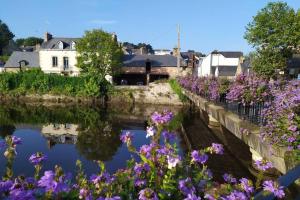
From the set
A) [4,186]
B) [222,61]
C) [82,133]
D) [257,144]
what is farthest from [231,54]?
[4,186]

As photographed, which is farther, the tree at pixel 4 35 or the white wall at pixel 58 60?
the tree at pixel 4 35

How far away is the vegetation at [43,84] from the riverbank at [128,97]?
0.50m

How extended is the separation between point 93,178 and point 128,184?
32 centimetres

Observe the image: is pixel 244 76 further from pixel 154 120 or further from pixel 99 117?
pixel 99 117

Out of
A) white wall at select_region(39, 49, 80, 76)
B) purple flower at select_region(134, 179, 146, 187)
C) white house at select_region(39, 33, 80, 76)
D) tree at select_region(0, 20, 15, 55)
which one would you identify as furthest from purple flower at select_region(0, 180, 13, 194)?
tree at select_region(0, 20, 15, 55)

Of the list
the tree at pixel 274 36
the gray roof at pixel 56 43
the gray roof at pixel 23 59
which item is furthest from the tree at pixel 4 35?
the tree at pixel 274 36

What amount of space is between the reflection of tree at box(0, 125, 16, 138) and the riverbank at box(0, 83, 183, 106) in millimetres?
16961

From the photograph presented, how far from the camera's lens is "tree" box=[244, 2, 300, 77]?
39.3m

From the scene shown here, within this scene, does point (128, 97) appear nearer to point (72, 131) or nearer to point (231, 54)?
point (72, 131)

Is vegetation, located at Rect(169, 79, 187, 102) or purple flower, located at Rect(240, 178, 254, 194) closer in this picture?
purple flower, located at Rect(240, 178, 254, 194)

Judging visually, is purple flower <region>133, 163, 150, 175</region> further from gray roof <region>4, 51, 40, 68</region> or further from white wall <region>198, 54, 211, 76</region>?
white wall <region>198, 54, 211, 76</region>

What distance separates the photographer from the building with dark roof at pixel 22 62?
5422 cm

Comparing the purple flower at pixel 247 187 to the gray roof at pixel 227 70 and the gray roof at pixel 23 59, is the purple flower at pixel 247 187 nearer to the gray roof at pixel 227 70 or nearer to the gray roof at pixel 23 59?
the gray roof at pixel 227 70

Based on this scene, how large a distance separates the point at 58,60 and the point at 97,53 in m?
8.14
